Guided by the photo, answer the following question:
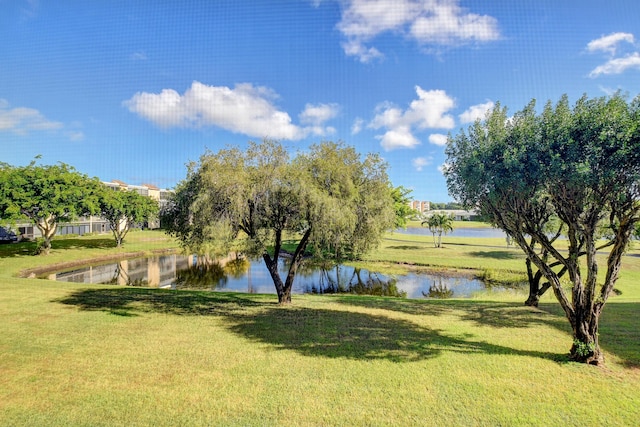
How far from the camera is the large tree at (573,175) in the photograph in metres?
8.91

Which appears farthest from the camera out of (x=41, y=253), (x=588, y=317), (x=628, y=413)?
(x=41, y=253)

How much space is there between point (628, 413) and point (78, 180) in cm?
5101

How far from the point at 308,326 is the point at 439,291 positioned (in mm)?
17839

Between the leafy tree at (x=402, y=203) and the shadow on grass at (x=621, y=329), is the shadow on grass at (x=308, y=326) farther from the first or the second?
the leafy tree at (x=402, y=203)

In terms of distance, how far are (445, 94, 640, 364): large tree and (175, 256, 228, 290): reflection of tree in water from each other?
23.4 meters

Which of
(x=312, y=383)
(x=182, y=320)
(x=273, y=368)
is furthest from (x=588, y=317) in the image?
(x=182, y=320)

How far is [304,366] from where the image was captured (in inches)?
370

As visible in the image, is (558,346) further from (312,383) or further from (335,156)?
(335,156)

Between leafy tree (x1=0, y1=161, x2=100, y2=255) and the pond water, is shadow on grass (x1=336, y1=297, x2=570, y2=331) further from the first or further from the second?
leafy tree (x1=0, y1=161, x2=100, y2=255)

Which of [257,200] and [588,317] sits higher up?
[257,200]

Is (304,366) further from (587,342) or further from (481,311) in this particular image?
(481,311)

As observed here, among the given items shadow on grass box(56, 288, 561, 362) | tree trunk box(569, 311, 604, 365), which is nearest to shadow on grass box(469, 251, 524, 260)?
shadow on grass box(56, 288, 561, 362)

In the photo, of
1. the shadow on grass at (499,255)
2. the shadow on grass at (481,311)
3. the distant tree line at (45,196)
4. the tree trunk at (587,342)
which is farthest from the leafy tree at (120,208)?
the tree trunk at (587,342)

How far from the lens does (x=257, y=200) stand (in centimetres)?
1485
